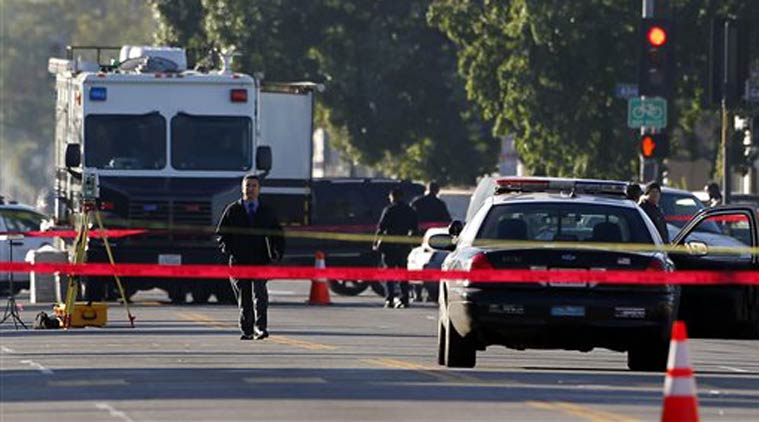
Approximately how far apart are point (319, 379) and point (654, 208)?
28.1 feet

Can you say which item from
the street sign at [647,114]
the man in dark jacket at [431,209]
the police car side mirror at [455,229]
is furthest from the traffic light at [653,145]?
the police car side mirror at [455,229]

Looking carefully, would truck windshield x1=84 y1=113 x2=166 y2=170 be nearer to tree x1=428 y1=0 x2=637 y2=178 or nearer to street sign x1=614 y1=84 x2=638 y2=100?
street sign x1=614 y1=84 x2=638 y2=100

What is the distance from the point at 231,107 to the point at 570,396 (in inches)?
650

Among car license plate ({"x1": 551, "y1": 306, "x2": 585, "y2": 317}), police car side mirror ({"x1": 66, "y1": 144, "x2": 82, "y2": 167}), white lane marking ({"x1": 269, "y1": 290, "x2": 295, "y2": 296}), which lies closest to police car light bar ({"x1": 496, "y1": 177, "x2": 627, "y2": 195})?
car license plate ({"x1": 551, "y1": 306, "x2": 585, "y2": 317})

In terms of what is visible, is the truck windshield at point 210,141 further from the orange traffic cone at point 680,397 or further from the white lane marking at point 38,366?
the orange traffic cone at point 680,397

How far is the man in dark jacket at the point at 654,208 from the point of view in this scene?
2534 cm

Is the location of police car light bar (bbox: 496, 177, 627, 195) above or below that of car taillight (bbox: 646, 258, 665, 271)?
above

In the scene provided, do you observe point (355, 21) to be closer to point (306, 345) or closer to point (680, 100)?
point (680, 100)

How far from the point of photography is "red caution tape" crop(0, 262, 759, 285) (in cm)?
1930

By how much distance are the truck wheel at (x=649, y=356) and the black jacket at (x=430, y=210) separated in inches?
680

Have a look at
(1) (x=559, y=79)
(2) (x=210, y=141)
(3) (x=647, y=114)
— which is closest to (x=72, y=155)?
(2) (x=210, y=141)

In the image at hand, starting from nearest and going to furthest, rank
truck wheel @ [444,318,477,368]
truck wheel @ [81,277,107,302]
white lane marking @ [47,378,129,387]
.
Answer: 1. white lane marking @ [47,378,129,387]
2. truck wheel @ [444,318,477,368]
3. truck wheel @ [81,277,107,302]

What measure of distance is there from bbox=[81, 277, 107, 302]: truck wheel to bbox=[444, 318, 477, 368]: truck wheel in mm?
12302

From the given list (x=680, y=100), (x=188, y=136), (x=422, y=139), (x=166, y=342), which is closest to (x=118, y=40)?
(x=422, y=139)
